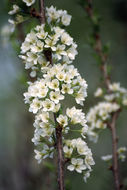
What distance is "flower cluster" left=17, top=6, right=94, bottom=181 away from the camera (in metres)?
2.01

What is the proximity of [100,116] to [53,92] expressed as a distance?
54.5 inches

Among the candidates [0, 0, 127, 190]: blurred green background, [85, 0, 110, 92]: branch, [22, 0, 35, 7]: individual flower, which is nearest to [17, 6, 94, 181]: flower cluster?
[22, 0, 35, 7]: individual flower

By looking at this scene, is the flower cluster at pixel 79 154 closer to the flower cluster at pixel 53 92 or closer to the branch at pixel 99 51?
the flower cluster at pixel 53 92

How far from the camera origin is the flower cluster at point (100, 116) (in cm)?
321

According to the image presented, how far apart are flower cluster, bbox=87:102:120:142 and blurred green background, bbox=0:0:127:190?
69cm

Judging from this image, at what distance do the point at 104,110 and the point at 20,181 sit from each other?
259 centimetres

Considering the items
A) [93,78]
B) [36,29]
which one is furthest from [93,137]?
[93,78]

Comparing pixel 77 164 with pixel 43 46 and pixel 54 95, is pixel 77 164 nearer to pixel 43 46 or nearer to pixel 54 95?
pixel 54 95

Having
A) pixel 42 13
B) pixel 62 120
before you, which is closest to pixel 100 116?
pixel 62 120

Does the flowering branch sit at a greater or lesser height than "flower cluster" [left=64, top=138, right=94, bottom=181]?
greater

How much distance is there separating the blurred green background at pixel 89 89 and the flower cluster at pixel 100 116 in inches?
27.2

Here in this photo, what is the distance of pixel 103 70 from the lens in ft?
11.8

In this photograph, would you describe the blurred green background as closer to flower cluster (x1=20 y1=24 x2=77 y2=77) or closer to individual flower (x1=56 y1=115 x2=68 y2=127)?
individual flower (x1=56 y1=115 x2=68 y2=127)

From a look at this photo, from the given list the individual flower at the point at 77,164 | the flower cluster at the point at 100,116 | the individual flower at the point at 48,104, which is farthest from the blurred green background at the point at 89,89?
the individual flower at the point at 48,104
